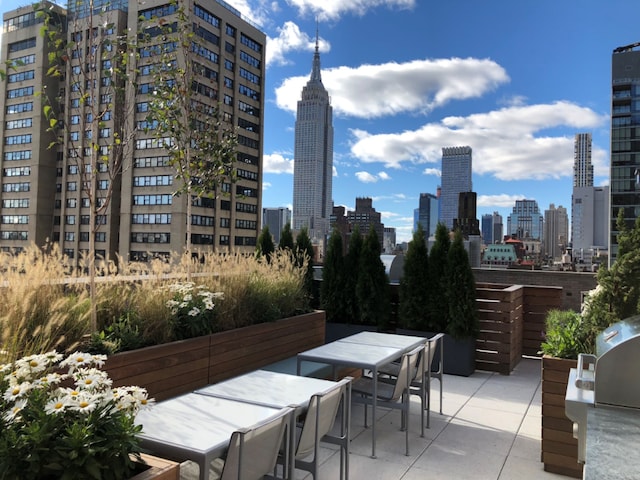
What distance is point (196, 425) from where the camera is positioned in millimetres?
1946

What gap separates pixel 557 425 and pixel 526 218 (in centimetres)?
9972

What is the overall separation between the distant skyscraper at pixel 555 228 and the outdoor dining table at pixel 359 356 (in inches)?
3227

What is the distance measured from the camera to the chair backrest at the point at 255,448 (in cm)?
174

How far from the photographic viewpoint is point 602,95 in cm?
7675

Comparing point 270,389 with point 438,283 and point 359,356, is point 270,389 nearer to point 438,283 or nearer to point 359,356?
point 359,356

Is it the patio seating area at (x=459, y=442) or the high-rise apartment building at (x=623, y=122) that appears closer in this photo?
the patio seating area at (x=459, y=442)

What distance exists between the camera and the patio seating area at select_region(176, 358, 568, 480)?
10.1ft

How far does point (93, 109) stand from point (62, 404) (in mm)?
2659

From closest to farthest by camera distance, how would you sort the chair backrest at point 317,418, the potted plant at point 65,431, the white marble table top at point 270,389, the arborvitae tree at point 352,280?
the potted plant at point 65,431 < the chair backrest at point 317,418 < the white marble table top at point 270,389 < the arborvitae tree at point 352,280

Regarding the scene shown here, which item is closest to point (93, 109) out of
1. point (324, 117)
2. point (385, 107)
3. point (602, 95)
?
point (385, 107)

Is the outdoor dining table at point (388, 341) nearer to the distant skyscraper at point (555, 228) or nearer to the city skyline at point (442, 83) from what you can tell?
the city skyline at point (442, 83)

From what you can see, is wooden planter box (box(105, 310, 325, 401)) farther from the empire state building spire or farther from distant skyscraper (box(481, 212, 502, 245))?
the empire state building spire

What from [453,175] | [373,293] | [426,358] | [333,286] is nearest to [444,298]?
[373,293]

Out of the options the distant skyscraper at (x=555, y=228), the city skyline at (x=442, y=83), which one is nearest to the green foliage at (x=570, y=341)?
the city skyline at (x=442, y=83)
